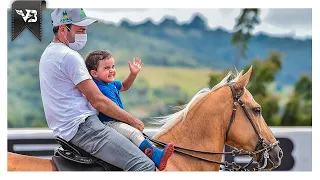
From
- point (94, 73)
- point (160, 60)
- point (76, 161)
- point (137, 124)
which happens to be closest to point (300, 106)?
point (160, 60)

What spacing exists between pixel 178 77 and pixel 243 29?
A: 105 centimetres

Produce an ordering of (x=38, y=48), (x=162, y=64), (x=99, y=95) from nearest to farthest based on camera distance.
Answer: (x=99, y=95) → (x=38, y=48) → (x=162, y=64)

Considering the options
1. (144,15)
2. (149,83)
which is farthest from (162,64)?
(144,15)

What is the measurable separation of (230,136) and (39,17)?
6.01 ft

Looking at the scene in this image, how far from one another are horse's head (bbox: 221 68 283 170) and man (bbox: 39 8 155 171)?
0.93 m

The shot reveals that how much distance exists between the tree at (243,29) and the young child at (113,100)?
9.48ft

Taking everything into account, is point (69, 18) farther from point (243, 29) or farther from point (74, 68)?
point (243, 29)

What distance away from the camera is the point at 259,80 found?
8.66 meters

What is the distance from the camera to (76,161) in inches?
168

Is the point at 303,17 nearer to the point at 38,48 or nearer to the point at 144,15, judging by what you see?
the point at 144,15

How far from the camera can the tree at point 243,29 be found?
719 cm

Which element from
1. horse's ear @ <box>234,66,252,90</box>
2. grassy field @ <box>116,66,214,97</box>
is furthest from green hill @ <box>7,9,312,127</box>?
horse's ear @ <box>234,66,252,90</box>

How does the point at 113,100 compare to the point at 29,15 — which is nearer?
the point at 113,100

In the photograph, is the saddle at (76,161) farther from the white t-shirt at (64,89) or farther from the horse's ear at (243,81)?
the horse's ear at (243,81)
